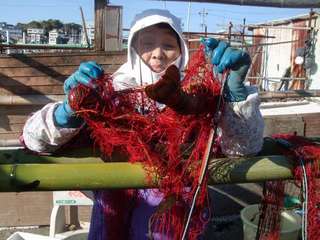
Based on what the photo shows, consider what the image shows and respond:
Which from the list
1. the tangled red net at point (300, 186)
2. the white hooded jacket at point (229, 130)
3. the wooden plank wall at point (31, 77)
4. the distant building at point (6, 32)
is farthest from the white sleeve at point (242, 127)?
the distant building at point (6, 32)

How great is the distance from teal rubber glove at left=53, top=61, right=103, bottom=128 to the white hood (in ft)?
1.10

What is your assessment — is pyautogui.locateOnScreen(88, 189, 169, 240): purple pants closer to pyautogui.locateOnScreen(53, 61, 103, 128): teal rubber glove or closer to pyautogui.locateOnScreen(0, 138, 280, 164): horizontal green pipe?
pyautogui.locateOnScreen(0, 138, 280, 164): horizontal green pipe

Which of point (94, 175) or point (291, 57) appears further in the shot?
point (291, 57)

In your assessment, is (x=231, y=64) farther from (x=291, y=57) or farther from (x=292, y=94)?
(x=291, y=57)

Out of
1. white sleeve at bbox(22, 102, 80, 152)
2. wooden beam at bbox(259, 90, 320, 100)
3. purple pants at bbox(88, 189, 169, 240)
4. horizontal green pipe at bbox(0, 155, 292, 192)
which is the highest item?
wooden beam at bbox(259, 90, 320, 100)

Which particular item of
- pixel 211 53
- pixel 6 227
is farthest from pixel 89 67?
pixel 6 227

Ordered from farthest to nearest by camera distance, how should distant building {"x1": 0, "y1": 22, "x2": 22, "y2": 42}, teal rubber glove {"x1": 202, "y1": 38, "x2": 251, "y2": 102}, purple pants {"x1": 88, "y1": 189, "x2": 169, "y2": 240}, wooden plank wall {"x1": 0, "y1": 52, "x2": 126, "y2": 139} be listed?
distant building {"x1": 0, "y1": 22, "x2": 22, "y2": 42}
wooden plank wall {"x1": 0, "y1": 52, "x2": 126, "y2": 139}
purple pants {"x1": 88, "y1": 189, "x2": 169, "y2": 240}
teal rubber glove {"x1": 202, "y1": 38, "x2": 251, "y2": 102}

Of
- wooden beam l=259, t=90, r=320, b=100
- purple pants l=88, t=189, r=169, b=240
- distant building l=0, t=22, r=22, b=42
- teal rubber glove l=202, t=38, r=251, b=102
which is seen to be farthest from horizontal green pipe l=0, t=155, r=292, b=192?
distant building l=0, t=22, r=22, b=42

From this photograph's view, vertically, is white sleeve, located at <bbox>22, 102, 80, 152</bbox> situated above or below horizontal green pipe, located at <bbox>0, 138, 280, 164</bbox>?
above

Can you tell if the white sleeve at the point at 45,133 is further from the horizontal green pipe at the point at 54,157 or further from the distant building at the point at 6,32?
the distant building at the point at 6,32

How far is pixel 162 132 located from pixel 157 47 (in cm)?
45

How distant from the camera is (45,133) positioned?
1297 mm

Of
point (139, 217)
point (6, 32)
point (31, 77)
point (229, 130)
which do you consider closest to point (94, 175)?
point (229, 130)

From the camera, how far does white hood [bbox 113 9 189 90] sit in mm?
1634
